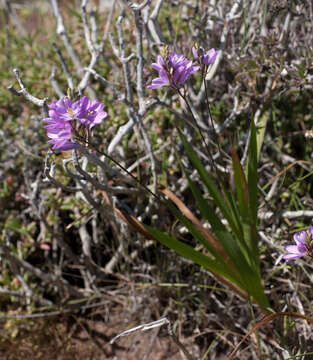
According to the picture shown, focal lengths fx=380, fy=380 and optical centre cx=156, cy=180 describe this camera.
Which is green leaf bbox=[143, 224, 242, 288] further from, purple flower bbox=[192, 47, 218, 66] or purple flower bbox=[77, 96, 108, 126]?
purple flower bbox=[192, 47, 218, 66]

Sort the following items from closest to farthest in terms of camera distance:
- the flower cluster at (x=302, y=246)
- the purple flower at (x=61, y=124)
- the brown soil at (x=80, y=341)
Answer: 1. the purple flower at (x=61, y=124)
2. the flower cluster at (x=302, y=246)
3. the brown soil at (x=80, y=341)

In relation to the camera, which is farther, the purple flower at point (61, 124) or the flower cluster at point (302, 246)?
the flower cluster at point (302, 246)

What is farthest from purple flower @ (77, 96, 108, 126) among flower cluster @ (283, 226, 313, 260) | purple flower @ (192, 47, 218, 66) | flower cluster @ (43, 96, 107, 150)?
flower cluster @ (283, 226, 313, 260)

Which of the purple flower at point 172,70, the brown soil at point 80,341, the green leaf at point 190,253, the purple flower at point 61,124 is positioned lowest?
the brown soil at point 80,341

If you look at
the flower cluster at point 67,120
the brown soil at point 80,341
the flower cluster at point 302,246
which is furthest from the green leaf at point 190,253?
the brown soil at point 80,341

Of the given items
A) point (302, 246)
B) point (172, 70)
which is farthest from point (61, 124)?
point (302, 246)

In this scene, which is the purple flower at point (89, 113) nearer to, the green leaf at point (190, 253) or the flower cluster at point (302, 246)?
the green leaf at point (190, 253)
